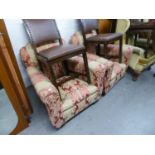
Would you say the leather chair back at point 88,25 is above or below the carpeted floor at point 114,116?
above

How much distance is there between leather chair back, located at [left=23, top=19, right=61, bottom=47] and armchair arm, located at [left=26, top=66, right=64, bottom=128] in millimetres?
371

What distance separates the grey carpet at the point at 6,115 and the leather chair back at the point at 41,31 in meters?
0.62

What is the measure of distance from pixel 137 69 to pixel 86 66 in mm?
914

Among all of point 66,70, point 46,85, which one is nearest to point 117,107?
point 66,70

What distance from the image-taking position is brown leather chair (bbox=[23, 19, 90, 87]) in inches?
53.0

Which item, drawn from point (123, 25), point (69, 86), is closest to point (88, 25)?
point (123, 25)

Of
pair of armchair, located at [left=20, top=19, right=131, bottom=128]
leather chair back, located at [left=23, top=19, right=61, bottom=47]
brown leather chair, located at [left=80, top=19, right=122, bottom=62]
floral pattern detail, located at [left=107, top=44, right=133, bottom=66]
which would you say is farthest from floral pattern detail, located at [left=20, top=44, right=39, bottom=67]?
floral pattern detail, located at [left=107, top=44, right=133, bottom=66]

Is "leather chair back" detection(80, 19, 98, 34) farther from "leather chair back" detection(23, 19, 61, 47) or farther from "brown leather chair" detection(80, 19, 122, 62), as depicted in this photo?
"leather chair back" detection(23, 19, 61, 47)

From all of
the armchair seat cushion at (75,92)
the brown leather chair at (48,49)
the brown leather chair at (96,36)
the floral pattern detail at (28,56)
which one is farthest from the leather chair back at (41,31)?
the armchair seat cushion at (75,92)

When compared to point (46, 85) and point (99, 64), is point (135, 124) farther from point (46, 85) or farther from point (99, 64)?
point (46, 85)

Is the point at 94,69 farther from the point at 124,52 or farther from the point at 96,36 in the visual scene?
the point at 124,52

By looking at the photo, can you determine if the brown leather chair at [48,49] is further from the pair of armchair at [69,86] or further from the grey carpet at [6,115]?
the grey carpet at [6,115]

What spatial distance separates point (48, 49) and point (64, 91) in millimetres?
471

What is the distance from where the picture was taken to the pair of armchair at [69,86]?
130cm
